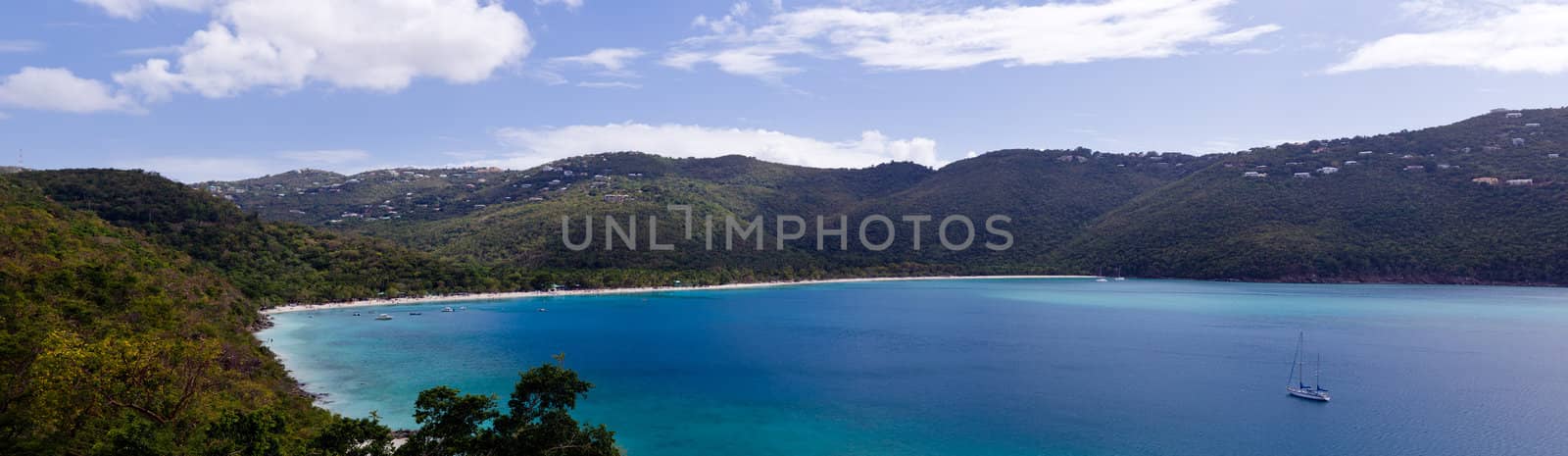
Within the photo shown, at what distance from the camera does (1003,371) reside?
40.6 m

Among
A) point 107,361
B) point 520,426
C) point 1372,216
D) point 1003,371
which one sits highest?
point 1372,216

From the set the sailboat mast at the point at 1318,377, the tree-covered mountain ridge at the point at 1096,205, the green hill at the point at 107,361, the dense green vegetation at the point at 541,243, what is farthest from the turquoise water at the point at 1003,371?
the tree-covered mountain ridge at the point at 1096,205

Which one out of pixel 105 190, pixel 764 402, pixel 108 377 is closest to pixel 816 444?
pixel 764 402

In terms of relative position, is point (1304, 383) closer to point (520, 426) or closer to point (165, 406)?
point (520, 426)

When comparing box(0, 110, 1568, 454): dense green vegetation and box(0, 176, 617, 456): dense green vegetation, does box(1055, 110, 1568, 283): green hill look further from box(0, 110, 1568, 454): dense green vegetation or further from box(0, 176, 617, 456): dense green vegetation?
box(0, 176, 617, 456): dense green vegetation

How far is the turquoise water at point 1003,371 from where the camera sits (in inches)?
1065

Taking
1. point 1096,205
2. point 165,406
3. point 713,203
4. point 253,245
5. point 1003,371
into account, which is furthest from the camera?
point 1096,205

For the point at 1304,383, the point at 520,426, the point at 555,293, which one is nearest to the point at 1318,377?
the point at 1304,383

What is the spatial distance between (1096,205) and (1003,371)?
10734 cm

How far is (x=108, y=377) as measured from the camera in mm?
14805

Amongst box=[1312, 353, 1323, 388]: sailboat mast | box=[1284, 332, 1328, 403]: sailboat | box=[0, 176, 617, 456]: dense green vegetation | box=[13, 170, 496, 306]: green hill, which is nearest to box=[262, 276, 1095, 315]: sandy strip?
box=[13, 170, 496, 306]: green hill

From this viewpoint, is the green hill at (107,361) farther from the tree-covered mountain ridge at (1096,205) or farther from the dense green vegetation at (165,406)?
the tree-covered mountain ridge at (1096,205)

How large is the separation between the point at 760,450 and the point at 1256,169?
122693 millimetres

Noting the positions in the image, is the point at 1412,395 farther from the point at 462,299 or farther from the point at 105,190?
the point at 105,190
